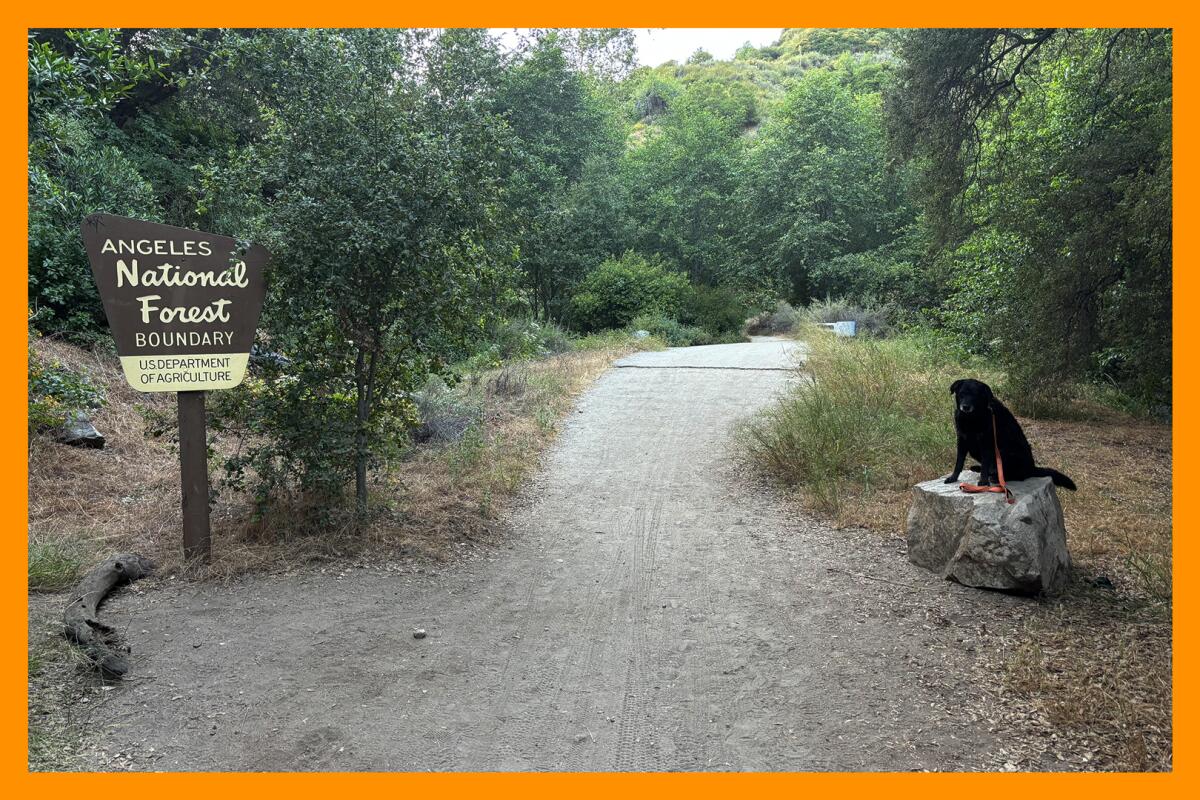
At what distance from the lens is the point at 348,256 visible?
18.5 ft

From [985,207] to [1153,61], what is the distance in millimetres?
2692

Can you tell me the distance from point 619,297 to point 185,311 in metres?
20.4

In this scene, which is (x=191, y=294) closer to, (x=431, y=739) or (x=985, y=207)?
(x=431, y=739)

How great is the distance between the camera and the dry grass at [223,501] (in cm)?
587

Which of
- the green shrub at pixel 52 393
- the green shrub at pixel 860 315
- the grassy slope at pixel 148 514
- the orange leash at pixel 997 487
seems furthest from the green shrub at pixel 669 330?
the orange leash at pixel 997 487

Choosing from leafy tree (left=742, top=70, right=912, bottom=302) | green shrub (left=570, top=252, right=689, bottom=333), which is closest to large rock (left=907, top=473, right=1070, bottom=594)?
green shrub (left=570, top=252, right=689, bottom=333)

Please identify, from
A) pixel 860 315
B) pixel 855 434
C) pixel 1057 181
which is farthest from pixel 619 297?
pixel 855 434

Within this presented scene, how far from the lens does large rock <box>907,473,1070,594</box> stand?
5.12 m

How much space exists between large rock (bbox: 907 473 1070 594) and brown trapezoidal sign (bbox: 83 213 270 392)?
199 inches

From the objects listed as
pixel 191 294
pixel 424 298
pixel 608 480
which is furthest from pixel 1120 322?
pixel 191 294

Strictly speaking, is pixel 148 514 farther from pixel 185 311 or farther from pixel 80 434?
pixel 80 434

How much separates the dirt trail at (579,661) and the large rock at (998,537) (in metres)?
0.16

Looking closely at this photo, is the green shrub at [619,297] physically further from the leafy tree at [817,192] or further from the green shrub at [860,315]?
the leafy tree at [817,192]

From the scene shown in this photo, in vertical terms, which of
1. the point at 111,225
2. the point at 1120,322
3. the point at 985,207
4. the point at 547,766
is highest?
the point at 985,207
